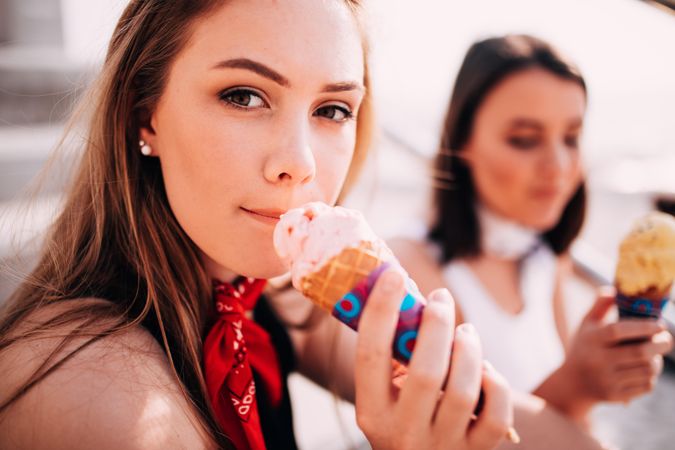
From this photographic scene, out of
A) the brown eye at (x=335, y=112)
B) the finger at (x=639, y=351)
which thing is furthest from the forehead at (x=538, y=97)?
the brown eye at (x=335, y=112)

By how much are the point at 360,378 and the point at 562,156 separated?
1.45 metres

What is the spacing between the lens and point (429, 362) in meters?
0.85

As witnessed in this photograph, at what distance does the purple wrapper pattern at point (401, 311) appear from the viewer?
893 millimetres

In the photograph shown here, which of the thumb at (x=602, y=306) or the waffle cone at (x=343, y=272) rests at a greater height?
the waffle cone at (x=343, y=272)

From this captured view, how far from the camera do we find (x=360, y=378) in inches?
35.8

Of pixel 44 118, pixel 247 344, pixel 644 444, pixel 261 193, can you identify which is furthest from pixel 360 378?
pixel 44 118

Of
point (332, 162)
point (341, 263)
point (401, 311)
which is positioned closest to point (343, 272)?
point (341, 263)

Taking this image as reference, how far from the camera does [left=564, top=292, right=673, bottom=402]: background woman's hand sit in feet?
4.80

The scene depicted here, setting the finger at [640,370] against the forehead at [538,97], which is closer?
the finger at [640,370]

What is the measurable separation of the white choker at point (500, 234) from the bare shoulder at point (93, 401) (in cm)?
155

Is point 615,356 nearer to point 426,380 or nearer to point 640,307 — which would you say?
point 640,307

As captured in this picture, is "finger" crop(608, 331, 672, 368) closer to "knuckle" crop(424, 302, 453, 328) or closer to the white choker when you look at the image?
the white choker

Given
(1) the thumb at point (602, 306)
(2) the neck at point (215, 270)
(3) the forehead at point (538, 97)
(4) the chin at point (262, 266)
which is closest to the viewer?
(4) the chin at point (262, 266)

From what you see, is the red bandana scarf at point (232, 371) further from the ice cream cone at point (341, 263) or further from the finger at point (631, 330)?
the finger at point (631, 330)
